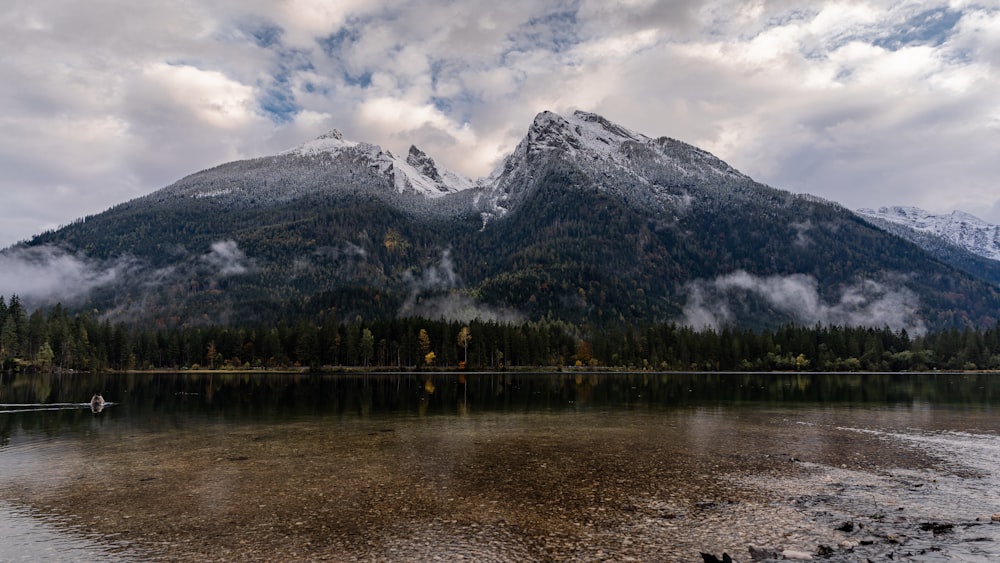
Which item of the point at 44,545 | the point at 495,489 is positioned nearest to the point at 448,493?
A: the point at 495,489

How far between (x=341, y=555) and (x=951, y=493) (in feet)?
94.0

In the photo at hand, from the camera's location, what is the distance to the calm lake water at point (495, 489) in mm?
20375

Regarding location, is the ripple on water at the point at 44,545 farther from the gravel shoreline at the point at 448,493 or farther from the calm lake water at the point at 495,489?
the gravel shoreline at the point at 448,493

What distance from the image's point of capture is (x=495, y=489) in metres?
28.6

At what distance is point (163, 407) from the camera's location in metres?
72.6

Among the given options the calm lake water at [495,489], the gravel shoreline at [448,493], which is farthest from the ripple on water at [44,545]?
the gravel shoreline at [448,493]

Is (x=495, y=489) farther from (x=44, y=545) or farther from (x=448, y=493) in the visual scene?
(x=44, y=545)

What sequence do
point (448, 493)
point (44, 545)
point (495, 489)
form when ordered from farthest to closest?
point (495, 489), point (448, 493), point (44, 545)

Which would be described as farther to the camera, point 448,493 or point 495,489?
point 495,489

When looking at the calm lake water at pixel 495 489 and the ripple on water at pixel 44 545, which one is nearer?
the ripple on water at pixel 44 545

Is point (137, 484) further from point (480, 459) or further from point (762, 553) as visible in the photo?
point (762, 553)

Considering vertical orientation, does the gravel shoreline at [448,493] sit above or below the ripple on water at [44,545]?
below

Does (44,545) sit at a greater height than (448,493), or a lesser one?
greater

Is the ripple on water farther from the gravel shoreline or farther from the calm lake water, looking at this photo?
the gravel shoreline
